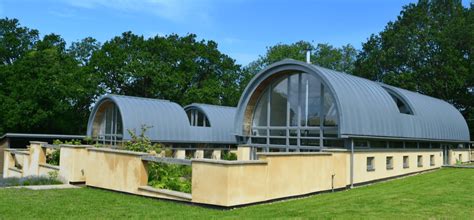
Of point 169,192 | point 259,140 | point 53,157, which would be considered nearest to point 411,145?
point 259,140

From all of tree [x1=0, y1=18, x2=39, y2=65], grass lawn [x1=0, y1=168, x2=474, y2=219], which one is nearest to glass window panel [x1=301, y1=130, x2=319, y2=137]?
grass lawn [x1=0, y1=168, x2=474, y2=219]

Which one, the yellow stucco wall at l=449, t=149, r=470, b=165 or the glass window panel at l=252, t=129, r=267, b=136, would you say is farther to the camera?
the yellow stucco wall at l=449, t=149, r=470, b=165

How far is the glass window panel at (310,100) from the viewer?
58.7 feet

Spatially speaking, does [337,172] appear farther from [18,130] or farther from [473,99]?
[473,99]

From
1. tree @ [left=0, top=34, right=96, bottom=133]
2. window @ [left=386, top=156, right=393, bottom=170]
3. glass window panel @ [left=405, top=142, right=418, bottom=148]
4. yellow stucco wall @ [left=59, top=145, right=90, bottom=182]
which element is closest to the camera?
yellow stucco wall @ [left=59, top=145, right=90, bottom=182]

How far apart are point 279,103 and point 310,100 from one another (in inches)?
73.2

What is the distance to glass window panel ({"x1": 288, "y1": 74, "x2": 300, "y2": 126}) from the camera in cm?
1878

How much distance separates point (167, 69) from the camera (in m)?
45.6

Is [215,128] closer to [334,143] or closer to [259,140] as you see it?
[259,140]

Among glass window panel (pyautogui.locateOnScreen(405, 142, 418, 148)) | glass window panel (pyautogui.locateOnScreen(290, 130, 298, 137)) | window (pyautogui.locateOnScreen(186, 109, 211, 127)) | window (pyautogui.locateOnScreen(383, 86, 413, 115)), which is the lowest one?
glass window panel (pyautogui.locateOnScreen(405, 142, 418, 148))

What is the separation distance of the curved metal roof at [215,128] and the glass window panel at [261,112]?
31.9ft

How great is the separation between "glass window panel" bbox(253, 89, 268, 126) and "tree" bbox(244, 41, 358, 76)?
4355 centimetres

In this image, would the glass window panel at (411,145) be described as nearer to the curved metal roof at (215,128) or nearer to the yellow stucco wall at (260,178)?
the yellow stucco wall at (260,178)

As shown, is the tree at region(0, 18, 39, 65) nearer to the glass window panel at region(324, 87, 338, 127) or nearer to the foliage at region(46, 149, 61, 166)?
the foliage at region(46, 149, 61, 166)
